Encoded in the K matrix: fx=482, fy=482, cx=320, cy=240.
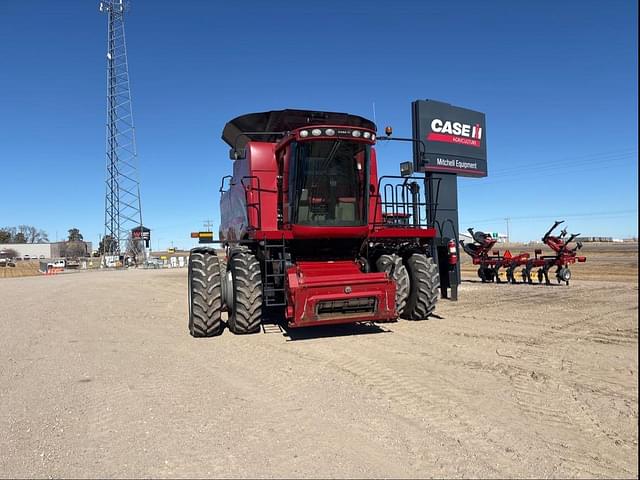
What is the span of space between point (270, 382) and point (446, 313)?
225 inches

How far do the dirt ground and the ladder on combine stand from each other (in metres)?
0.62

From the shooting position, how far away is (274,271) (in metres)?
8.27

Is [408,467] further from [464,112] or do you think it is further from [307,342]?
[464,112]

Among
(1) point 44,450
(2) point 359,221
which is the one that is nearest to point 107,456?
(1) point 44,450

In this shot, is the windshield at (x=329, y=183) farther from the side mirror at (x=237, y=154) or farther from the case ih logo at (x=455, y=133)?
the case ih logo at (x=455, y=133)

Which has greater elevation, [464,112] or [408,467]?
[464,112]

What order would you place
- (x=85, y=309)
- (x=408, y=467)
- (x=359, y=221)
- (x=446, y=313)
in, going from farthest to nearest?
(x=85, y=309) → (x=446, y=313) → (x=359, y=221) → (x=408, y=467)

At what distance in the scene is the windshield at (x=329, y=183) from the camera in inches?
313

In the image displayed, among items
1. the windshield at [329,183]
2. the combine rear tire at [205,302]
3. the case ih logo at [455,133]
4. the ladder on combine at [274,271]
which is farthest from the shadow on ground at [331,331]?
the case ih logo at [455,133]

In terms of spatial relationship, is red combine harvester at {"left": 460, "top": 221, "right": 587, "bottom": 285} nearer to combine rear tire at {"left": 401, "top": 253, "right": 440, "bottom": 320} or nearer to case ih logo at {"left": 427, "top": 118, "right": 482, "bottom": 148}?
case ih logo at {"left": 427, "top": 118, "right": 482, "bottom": 148}

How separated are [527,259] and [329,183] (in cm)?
1155

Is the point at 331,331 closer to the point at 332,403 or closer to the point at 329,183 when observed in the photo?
the point at 329,183

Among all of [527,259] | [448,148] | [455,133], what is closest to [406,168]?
[448,148]

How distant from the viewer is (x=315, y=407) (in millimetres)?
4539
